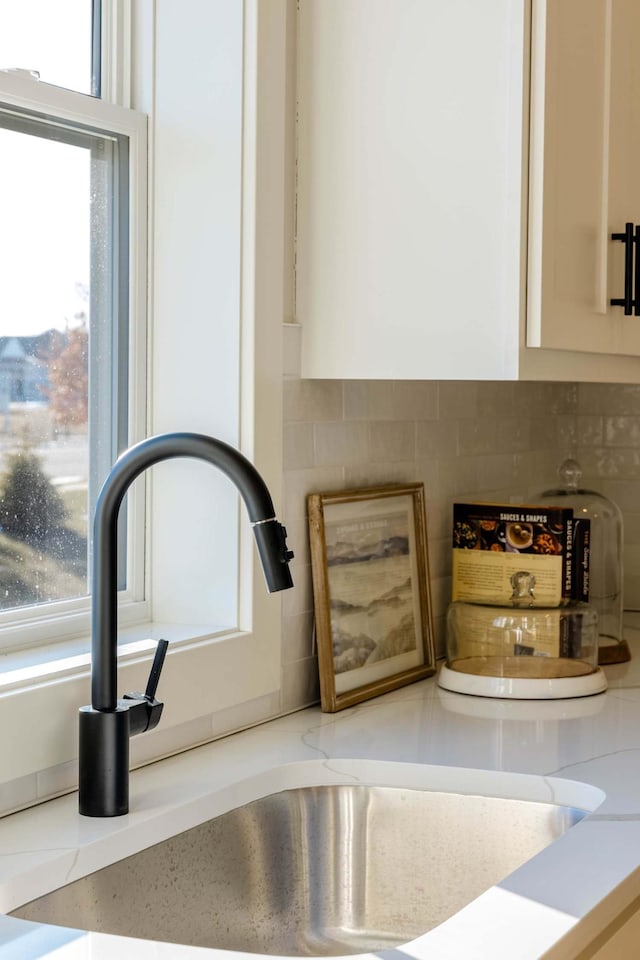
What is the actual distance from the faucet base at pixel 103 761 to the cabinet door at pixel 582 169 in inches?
31.4

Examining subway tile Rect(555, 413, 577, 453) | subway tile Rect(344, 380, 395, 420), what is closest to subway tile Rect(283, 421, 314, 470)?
subway tile Rect(344, 380, 395, 420)

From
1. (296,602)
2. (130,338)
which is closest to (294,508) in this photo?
(296,602)

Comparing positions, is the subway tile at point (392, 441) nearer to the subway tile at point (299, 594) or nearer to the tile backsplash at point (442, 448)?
the tile backsplash at point (442, 448)

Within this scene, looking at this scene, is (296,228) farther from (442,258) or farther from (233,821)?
(233,821)

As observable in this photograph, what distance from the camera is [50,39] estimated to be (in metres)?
1.68

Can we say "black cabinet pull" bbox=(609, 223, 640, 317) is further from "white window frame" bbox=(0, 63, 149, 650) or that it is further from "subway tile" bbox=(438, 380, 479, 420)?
"white window frame" bbox=(0, 63, 149, 650)

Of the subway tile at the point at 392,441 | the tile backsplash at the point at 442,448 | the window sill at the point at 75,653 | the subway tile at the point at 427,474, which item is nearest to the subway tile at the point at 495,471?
the tile backsplash at the point at 442,448

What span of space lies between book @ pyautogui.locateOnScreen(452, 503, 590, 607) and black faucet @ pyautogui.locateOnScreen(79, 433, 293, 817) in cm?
88

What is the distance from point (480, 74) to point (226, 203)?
15.5 inches

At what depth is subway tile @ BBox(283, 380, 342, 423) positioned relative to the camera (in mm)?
1867

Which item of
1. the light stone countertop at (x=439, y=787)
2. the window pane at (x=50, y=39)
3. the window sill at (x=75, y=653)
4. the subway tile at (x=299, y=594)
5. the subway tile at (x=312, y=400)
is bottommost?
the light stone countertop at (x=439, y=787)

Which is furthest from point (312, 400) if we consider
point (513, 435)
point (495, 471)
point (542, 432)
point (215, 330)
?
point (542, 432)

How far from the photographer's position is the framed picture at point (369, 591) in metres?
1.91

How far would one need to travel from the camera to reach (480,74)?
176cm
